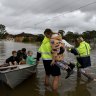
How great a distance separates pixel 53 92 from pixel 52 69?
1065 millimetres

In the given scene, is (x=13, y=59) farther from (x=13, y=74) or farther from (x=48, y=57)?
(x=48, y=57)

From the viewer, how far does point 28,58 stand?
12.2 metres

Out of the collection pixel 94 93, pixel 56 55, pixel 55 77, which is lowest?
pixel 94 93

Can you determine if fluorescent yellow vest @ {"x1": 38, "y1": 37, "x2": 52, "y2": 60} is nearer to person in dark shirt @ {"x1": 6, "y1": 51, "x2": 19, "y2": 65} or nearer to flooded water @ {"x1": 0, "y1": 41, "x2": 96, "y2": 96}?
flooded water @ {"x1": 0, "y1": 41, "x2": 96, "y2": 96}

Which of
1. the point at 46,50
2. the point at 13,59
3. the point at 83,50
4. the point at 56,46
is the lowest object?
the point at 13,59

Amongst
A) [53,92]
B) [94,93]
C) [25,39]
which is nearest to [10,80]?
[53,92]

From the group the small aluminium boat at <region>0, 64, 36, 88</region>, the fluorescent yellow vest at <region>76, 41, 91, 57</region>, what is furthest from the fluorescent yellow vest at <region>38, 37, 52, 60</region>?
the fluorescent yellow vest at <region>76, 41, 91, 57</region>

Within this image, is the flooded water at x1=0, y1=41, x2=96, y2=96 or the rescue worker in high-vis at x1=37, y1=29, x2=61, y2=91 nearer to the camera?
the rescue worker in high-vis at x1=37, y1=29, x2=61, y2=91

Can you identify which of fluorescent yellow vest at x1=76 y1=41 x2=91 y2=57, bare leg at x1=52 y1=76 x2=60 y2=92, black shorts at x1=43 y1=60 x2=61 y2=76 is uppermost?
fluorescent yellow vest at x1=76 y1=41 x2=91 y2=57

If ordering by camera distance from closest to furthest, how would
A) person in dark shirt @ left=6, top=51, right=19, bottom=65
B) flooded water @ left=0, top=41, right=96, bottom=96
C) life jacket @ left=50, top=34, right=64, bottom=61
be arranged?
life jacket @ left=50, top=34, right=64, bottom=61 < flooded water @ left=0, top=41, right=96, bottom=96 < person in dark shirt @ left=6, top=51, right=19, bottom=65

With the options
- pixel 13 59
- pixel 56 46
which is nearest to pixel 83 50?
pixel 56 46

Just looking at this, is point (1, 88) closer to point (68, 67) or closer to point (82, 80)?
point (68, 67)

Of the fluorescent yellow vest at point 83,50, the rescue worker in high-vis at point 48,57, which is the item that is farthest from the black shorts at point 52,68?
the fluorescent yellow vest at point 83,50

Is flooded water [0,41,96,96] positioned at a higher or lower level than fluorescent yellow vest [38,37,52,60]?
lower
